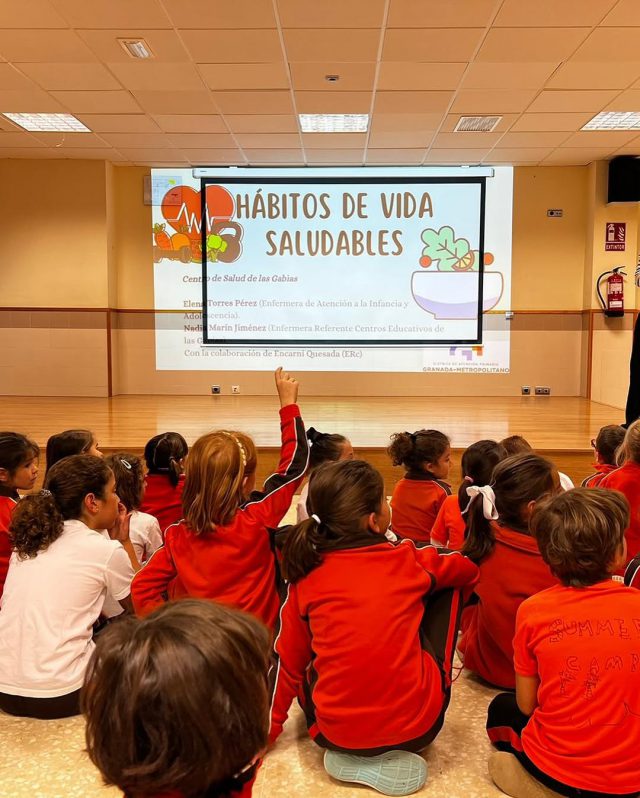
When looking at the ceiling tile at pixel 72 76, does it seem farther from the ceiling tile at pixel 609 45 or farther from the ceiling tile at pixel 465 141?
the ceiling tile at pixel 609 45

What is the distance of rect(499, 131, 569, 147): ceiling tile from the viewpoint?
6.38 meters

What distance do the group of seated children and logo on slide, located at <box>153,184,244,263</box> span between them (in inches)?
230

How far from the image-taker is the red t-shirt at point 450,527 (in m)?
2.10

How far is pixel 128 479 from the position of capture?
231 cm

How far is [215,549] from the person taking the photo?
68.3 inches

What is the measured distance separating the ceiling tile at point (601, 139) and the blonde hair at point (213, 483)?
19.2 feet

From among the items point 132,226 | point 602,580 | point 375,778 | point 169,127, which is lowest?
point 375,778

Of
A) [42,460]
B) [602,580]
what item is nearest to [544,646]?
[602,580]

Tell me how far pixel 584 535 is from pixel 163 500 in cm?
166

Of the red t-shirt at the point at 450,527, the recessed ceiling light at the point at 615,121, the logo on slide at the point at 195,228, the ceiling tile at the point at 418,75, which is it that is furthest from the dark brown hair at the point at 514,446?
the logo on slide at the point at 195,228

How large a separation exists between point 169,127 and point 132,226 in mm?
1796

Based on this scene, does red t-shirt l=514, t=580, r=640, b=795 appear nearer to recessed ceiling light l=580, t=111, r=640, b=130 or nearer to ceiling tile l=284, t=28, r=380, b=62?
ceiling tile l=284, t=28, r=380, b=62

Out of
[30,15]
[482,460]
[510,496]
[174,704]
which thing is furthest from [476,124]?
[174,704]

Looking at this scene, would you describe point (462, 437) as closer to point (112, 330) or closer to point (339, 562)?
point (339, 562)
